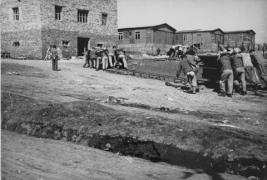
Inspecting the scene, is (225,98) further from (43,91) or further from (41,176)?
(41,176)

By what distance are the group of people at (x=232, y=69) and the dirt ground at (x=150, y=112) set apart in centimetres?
47

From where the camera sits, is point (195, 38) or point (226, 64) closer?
point (226, 64)

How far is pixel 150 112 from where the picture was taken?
6.16 metres

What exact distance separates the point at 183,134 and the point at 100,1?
2035 centimetres

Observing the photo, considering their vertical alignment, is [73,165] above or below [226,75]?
below

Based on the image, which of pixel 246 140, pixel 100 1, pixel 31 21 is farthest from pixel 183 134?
pixel 100 1

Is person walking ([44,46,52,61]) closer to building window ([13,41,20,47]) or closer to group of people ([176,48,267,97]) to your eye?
building window ([13,41,20,47])

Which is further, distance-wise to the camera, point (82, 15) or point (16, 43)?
point (82, 15)

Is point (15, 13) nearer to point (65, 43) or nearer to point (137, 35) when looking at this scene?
point (65, 43)

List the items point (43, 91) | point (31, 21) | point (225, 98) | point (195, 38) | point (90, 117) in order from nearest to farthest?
point (90, 117) < point (43, 91) < point (225, 98) < point (31, 21) < point (195, 38)

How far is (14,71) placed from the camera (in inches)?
458

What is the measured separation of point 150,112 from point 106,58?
9358mm

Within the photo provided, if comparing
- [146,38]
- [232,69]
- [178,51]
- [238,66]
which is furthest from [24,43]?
[238,66]

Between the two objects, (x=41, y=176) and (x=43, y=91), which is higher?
(x=43, y=91)
